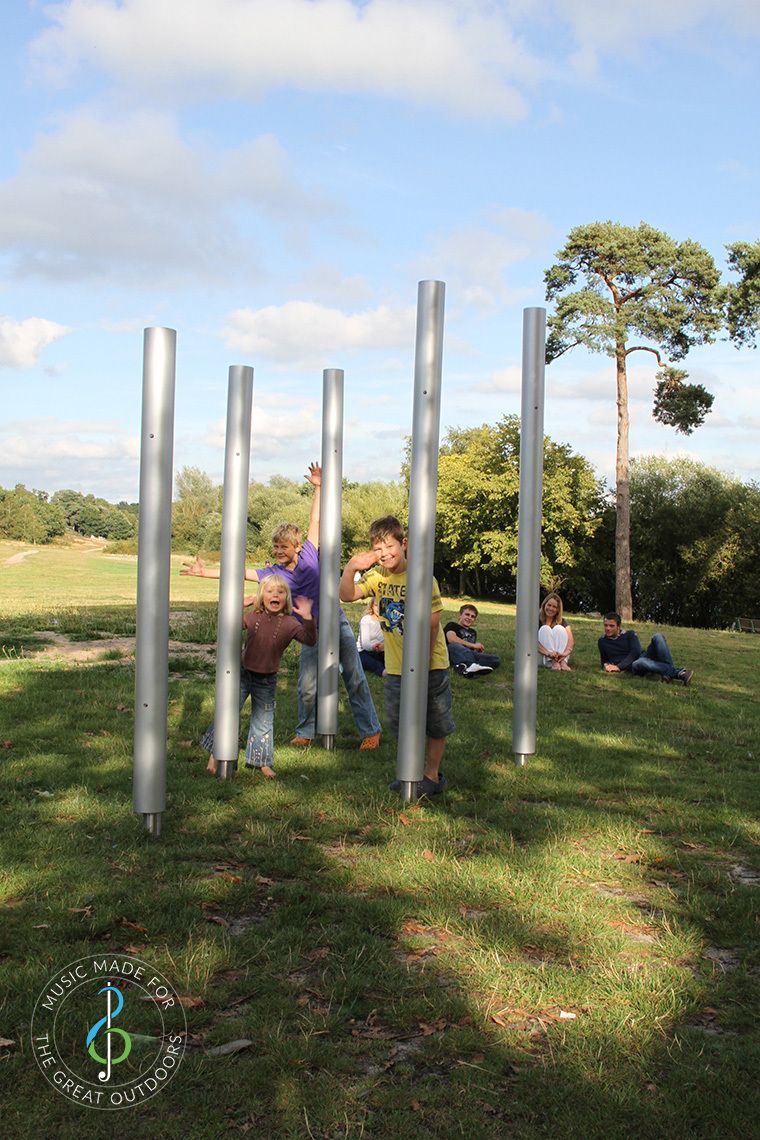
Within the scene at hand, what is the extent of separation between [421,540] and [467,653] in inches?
278

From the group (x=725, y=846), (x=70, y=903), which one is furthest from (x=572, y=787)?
(x=70, y=903)

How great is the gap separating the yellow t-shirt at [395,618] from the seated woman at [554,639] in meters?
7.17

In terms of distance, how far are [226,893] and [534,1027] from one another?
1.75 meters

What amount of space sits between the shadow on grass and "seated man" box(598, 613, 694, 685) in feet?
19.2

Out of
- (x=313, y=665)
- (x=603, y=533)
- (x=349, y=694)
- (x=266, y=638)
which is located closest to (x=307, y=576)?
(x=313, y=665)

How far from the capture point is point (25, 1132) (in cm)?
303

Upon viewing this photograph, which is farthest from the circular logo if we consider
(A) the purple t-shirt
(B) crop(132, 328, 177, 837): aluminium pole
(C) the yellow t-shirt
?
(A) the purple t-shirt

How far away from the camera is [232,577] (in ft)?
23.6

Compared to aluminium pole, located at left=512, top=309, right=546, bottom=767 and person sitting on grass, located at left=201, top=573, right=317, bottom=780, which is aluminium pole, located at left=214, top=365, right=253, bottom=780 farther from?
aluminium pole, located at left=512, top=309, right=546, bottom=767

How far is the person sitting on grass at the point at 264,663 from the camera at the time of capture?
743 centimetres

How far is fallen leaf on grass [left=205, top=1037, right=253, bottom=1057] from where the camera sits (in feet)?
11.4

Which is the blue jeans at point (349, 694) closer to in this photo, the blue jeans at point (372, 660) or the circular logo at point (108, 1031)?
the blue jeans at point (372, 660)

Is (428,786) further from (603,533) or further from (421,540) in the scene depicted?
(603,533)

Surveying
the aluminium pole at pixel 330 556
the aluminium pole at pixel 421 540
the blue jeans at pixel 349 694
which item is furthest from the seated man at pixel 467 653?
the aluminium pole at pixel 421 540
